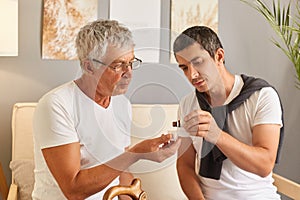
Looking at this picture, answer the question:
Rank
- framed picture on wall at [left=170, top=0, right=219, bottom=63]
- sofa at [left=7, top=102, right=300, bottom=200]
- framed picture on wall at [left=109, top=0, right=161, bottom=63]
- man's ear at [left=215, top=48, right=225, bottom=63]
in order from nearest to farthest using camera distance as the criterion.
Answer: man's ear at [left=215, top=48, right=225, bottom=63] < sofa at [left=7, top=102, right=300, bottom=200] < framed picture on wall at [left=109, top=0, right=161, bottom=63] < framed picture on wall at [left=170, top=0, right=219, bottom=63]

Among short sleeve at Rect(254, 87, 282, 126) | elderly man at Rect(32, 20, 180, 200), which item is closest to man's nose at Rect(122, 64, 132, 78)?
elderly man at Rect(32, 20, 180, 200)

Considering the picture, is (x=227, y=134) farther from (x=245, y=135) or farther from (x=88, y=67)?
(x=88, y=67)

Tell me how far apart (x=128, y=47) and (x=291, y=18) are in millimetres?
1835

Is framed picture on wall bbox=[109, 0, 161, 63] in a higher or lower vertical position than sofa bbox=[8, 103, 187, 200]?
higher

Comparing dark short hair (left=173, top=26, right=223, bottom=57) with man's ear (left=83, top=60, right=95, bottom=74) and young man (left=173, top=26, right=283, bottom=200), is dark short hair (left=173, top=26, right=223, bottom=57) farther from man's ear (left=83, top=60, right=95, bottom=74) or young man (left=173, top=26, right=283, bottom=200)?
man's ear (left=83, top=60, right=95, bottom=74)

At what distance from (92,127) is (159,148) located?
1.25ft

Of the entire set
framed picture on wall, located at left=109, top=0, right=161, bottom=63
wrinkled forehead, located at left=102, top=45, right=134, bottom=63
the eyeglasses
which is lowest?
the eyeglasses

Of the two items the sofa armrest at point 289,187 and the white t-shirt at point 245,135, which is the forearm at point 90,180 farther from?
the sofa armrest at point 289,187

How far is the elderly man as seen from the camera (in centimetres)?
152

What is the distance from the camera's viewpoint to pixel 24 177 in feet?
7.83

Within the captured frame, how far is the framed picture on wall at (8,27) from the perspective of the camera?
238 centimetres

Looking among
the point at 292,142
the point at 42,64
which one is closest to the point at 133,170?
the point at 42,64

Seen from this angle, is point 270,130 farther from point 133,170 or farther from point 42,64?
point 42,64

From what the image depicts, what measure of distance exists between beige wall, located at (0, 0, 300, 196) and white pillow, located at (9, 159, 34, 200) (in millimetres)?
301
